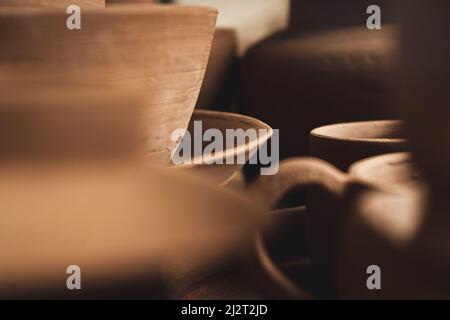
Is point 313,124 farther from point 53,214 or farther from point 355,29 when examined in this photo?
point 53,214

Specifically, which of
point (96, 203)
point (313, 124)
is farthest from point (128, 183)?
point (313, 124)

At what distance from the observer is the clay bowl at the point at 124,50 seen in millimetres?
445

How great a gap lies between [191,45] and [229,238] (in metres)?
0.22

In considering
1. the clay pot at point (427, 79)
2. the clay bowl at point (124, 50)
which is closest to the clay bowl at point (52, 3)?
the clay bowl at point (124, 50)

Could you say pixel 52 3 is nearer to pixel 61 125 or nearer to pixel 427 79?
pixel 61 125

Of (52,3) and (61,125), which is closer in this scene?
(61,125)

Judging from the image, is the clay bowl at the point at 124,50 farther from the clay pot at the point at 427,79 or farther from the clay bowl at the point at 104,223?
the clay pot at the point at 427,79

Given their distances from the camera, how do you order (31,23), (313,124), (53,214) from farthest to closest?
(313,124) < (31,23) < (53,214)

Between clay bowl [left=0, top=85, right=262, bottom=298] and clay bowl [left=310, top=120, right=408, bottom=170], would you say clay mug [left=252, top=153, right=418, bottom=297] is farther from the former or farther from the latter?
clay bowl [left=310, top=120, right=408, bottom=170]

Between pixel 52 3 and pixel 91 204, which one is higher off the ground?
pixel 52 3

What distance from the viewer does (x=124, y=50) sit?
0.47 m

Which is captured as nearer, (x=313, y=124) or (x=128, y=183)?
(x=128, y=183)

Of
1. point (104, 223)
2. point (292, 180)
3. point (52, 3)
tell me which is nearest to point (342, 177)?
point (292, 180)

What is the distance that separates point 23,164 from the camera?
34cm
